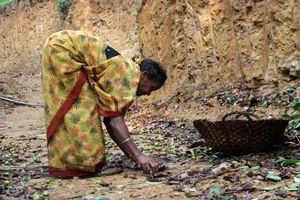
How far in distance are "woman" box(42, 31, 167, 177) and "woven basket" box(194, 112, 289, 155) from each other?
58cm

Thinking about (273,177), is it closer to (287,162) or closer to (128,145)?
(287,162)

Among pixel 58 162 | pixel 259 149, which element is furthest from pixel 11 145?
pixel 259 149

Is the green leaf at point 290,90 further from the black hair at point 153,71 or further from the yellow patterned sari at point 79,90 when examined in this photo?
the yellow patterned sari at point 79,90

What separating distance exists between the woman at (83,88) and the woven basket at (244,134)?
576 millimetres

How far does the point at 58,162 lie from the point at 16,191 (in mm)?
502

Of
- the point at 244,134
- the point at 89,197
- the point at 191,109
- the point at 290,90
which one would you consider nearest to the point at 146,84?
the point at 244,134

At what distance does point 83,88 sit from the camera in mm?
3865

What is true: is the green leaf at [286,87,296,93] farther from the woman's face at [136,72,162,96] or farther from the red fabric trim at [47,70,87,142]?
the red fabric trim at [47,70,87,142]

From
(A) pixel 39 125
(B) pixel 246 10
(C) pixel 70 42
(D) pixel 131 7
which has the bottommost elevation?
(A) pixel 39 125

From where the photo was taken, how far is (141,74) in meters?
3.87

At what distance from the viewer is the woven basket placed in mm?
3775

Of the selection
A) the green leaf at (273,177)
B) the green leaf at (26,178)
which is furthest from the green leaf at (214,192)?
the green leaf at (26,178)

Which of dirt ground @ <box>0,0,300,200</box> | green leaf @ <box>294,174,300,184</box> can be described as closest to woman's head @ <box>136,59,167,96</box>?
dirt ground @ <box>0,0,300,200</box>

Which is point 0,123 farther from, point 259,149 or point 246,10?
point 259,149
